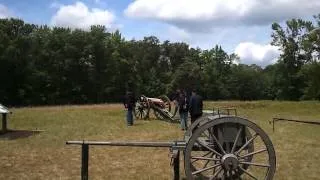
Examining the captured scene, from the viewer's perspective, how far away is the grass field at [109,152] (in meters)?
12.6

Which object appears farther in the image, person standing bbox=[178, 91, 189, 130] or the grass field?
person standing bbox=[178, 91, 189, 130]

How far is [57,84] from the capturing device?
7031 cm

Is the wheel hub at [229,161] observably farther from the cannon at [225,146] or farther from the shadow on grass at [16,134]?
the shadow on grass at [16,134]

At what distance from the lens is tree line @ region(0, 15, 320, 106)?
65.5 meters

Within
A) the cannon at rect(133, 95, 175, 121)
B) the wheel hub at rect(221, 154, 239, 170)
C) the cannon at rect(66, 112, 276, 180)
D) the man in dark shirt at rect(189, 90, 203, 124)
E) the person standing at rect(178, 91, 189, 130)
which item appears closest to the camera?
the cannon at rect(66, 112, 276, 180)

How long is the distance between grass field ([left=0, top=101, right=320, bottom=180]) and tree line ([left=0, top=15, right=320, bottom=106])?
38468 mm

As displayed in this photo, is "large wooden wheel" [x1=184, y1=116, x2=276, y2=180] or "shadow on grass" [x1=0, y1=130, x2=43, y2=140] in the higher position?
"large wooden wheel" [x1=184, y1=116, x2=276, y2=180]

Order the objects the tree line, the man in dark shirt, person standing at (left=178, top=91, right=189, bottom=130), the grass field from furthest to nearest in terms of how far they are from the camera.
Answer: the tree line, person standing at (left=178, top=91, right=189, bottom=130), the man in dark shirt, the grass field

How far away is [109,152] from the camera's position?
51.8ft

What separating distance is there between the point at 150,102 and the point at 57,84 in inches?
1703

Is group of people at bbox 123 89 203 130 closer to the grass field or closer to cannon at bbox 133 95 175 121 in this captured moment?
the grass field

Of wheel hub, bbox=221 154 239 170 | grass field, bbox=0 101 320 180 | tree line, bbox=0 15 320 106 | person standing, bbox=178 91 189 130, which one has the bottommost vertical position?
grass field, bbox=0 101 320 180

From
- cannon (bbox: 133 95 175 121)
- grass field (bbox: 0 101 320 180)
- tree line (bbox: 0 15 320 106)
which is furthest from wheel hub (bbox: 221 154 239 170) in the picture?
tree line (bbox: 0 15 320 106)

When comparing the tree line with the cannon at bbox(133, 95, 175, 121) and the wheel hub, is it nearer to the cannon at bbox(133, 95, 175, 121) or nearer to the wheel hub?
the cannon at bbox(133, 95, 175, 121)
